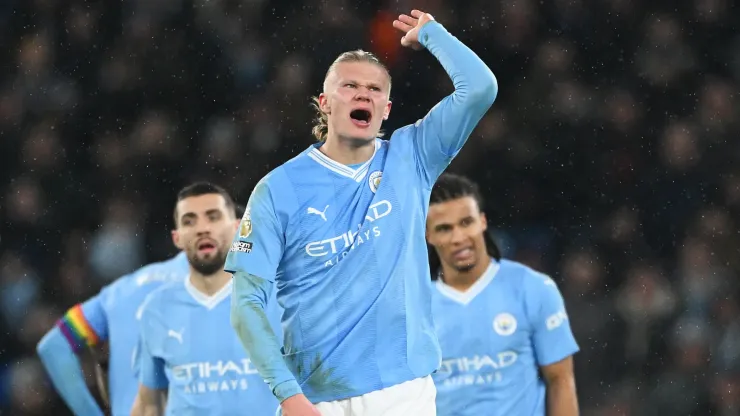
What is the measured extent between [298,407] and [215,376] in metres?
2.24

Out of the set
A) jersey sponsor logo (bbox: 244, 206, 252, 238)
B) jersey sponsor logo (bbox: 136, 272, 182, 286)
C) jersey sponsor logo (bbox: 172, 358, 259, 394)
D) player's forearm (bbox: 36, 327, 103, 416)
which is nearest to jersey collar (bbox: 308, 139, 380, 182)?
jersey sponsor logo (bbox: 244, 206, 252, 238)

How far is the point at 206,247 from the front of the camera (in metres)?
5.41

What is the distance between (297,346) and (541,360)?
6.47ft

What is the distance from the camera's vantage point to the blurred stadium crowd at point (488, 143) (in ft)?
26.3

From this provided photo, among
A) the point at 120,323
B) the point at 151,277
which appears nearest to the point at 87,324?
the point at 120,323

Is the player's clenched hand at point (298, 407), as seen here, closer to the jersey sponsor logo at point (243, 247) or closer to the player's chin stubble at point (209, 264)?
the jersey sponsor logo at point (243, 247)

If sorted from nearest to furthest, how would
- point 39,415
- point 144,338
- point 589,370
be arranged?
1. point 144,338
2. point 589,370
3. point 39,415

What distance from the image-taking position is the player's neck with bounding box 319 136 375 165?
135 inches

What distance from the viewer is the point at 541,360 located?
503 centimetres

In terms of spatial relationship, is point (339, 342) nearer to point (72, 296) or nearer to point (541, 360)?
point (541, 360)

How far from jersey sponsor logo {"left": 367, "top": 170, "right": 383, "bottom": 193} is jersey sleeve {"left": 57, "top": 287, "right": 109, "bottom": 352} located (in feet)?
10.5

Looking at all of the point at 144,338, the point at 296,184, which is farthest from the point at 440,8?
the point at 296,184

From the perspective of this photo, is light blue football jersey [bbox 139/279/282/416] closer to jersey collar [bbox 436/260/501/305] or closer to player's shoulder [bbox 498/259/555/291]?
jersey collar [bbox 436/260/501/305]

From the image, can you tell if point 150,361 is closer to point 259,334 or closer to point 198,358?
point 198,358
